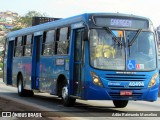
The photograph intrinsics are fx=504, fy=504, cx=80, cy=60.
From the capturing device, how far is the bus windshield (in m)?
15.0

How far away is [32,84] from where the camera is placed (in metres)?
21.0

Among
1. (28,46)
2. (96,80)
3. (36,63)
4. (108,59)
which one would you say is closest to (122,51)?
(108,59)

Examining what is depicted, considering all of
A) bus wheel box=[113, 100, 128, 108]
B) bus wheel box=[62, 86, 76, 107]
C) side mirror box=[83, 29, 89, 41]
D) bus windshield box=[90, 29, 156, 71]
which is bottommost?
bus wheel box=[113, 100, 128, 108]

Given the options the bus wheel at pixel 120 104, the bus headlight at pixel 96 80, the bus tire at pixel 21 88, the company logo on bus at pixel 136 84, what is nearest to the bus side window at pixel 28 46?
the bus tire at pixel 21 88

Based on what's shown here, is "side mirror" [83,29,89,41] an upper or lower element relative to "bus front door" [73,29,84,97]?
upper

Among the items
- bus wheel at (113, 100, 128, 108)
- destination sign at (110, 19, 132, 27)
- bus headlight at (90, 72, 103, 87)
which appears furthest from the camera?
bus wheel at (113, 100, 128, 108)

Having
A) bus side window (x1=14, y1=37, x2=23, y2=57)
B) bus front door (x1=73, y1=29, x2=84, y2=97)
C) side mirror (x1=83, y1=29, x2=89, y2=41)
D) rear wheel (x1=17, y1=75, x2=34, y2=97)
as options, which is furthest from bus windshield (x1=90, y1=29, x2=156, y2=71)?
rear wheel (x1=17, y1=75, x2=34, y2=97)

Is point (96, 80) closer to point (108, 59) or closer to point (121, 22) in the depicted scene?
point (108, 59)

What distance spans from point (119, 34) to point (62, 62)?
2.64 m

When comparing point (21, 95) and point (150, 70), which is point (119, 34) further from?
point (21, 95)

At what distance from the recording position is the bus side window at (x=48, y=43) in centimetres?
1838

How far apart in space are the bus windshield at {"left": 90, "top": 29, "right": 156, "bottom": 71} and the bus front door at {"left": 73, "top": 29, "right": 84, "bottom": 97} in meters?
0.63

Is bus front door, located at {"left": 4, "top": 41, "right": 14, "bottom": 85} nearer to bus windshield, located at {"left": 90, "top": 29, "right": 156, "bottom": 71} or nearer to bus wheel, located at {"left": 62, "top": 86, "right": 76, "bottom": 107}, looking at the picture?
bus wheel, located at {"left": 62, "top": 86, "right": 76, "bottom": 107}

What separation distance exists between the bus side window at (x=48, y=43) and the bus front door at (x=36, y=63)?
1.06 m
